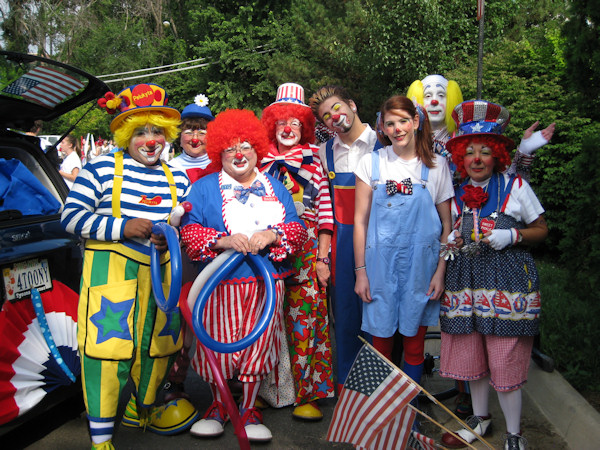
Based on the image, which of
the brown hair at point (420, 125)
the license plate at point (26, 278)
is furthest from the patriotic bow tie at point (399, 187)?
the license plate at point (26, 278)

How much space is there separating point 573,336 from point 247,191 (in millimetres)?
2698

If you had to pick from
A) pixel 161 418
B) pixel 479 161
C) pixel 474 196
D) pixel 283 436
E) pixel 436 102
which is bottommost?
pixel 283 436

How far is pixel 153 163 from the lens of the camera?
3254mm

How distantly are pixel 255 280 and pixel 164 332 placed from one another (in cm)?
62

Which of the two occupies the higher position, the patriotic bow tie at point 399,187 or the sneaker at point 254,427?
the patriotic bow tie at point 399,187

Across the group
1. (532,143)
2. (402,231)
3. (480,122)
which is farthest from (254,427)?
(532,143)

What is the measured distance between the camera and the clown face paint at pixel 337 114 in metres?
3.63

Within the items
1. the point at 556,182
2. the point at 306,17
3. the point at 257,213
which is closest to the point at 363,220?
the point at 257,213

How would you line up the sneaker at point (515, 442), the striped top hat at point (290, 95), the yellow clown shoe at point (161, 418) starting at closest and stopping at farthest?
the sneaker at point (515, 442) → the yellow clown shoe at point (161, 418) → the striped top hat at point (290, 95)

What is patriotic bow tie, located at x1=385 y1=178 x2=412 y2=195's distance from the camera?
3152 mm

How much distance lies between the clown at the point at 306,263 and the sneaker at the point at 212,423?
1.46 ft

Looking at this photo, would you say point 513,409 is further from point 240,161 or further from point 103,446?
point 103,446

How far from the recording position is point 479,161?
121 inches

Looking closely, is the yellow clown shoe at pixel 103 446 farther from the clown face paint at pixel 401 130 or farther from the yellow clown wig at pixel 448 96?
the yellow clown wig at pixel 448 96
